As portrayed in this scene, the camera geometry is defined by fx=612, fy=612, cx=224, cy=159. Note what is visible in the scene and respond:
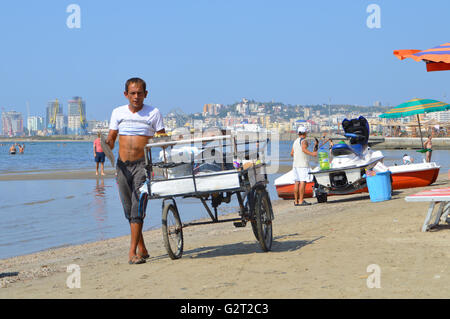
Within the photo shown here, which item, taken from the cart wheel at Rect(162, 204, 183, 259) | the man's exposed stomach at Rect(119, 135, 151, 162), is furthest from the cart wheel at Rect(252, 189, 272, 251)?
the man's exposed stomach at Rect(119, 135, 151, 162)

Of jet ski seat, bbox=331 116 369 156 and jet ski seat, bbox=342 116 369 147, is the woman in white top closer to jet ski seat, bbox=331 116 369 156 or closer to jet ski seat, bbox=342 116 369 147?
jet ski seat, bbox=331 116 369 156

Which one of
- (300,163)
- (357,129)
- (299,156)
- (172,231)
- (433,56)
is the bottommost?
(172,231)

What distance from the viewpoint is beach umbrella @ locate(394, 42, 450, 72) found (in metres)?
8.28

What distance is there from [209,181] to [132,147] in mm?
988

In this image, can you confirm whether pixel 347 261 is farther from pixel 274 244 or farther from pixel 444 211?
pixel 444 211

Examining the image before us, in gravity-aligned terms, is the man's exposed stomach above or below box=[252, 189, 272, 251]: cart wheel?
above

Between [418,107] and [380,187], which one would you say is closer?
[380,187]

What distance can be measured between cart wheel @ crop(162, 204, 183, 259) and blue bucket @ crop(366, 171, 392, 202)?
6.73 metres

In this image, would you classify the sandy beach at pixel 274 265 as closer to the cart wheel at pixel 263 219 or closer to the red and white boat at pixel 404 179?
the cart wheel at pixel 263 219

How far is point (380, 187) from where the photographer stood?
12766mm

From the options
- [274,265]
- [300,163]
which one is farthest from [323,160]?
[274,265]

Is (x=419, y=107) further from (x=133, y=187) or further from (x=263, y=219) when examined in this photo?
(x=133, y=187)
